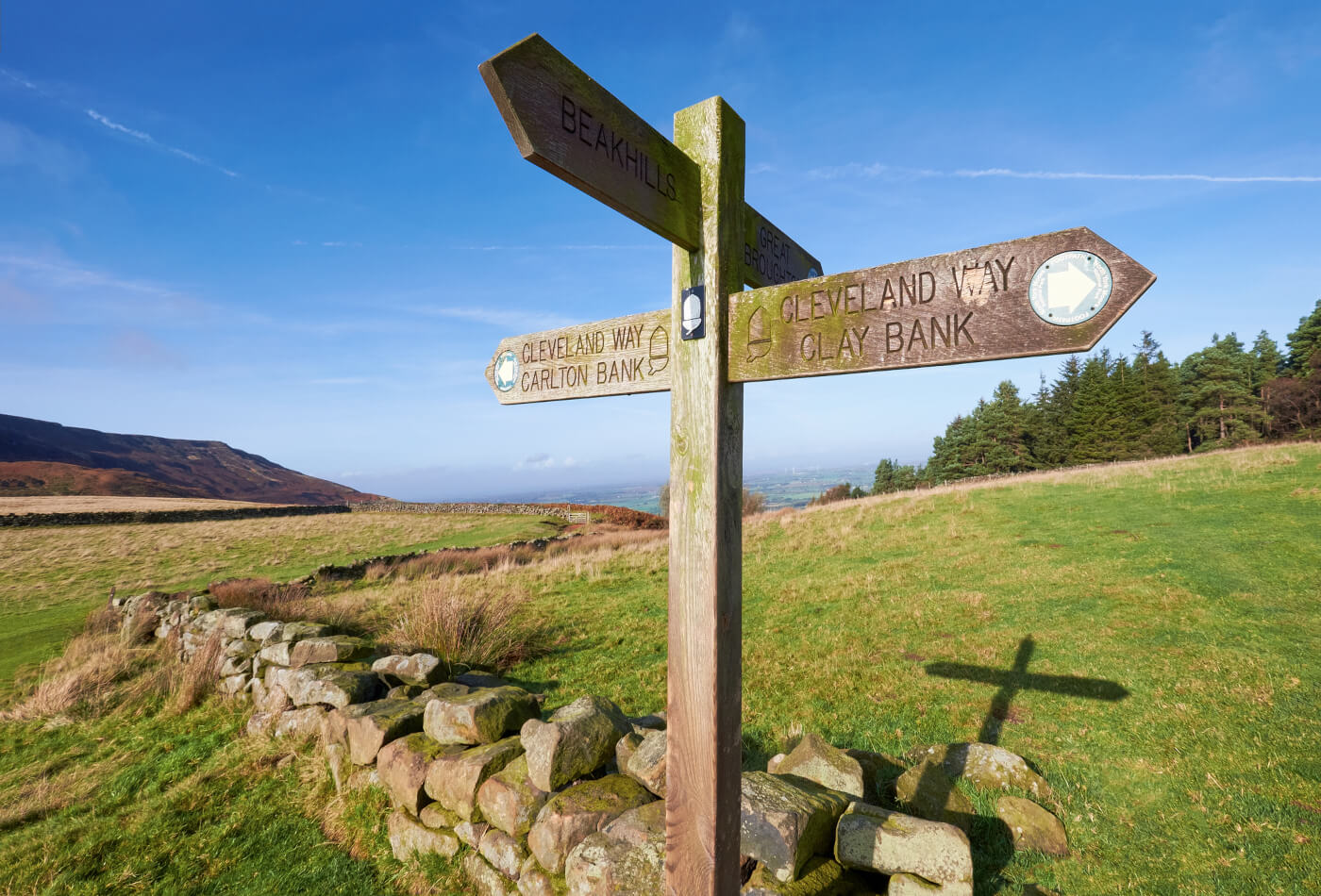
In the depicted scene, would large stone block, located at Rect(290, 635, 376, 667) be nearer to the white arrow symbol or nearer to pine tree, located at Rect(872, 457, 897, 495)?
the white arrow symbol

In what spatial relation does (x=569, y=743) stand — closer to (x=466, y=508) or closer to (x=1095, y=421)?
(x=466, y=508)

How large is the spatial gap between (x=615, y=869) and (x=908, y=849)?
131cm

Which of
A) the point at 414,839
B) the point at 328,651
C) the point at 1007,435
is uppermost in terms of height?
the point at 1007,435

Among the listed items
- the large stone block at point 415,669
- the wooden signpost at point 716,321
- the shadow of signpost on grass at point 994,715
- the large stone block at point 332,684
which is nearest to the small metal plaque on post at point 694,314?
the wooden signpost at point 716,321

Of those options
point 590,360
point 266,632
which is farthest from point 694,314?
point 266,632

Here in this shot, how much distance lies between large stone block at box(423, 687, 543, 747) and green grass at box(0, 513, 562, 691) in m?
8.06

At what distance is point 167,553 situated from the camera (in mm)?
20812

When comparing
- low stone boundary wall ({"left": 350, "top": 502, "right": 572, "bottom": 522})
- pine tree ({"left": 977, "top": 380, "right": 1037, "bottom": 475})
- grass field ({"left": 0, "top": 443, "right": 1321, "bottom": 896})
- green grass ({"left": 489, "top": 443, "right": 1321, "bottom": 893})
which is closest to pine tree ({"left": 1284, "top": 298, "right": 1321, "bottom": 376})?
pine tree ({"left": 977, "top": 380, "right": 1037, "bottom": 475})

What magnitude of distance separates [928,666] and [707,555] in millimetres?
5710

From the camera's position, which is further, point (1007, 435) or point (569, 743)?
point (1007, 435)

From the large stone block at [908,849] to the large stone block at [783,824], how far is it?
103 millimetres

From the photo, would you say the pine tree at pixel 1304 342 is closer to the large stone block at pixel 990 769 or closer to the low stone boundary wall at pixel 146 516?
the large stone block at pixel 990 769

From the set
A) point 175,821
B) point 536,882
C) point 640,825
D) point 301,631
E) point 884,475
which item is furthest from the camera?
point 884,475

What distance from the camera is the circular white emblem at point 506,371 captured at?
2836 millimetres
